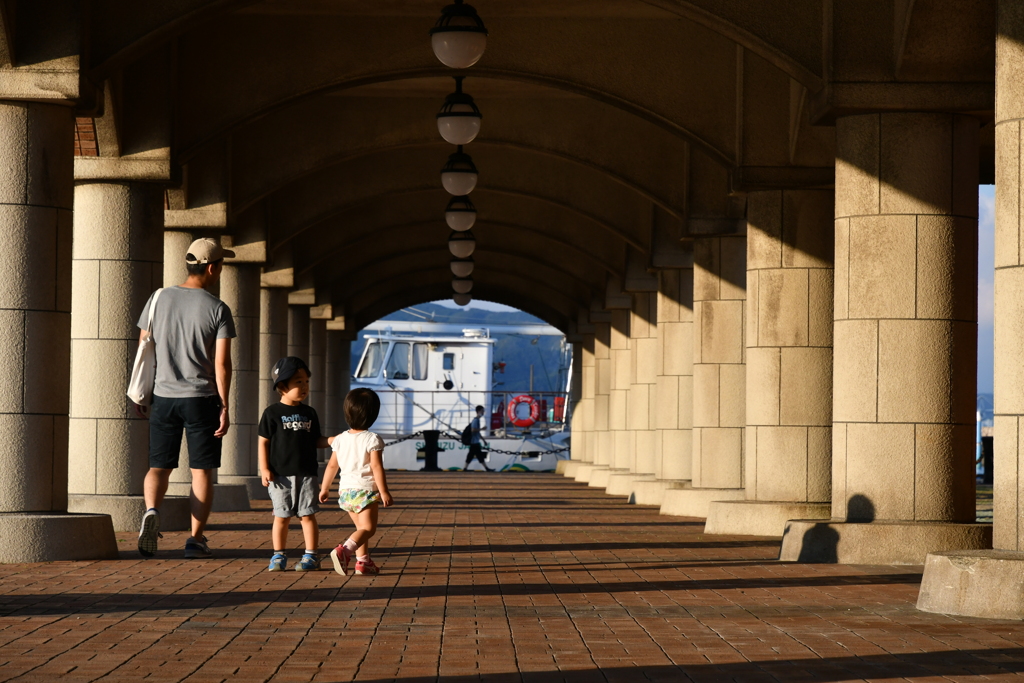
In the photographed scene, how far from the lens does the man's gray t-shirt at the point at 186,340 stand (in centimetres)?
1060

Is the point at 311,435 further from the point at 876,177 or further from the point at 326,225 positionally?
the point at 326,225

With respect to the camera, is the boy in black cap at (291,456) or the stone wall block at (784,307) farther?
the stone wall block at (784,307)

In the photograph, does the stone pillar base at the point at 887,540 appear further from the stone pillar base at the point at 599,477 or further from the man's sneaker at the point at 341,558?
the stone pillar base at the point at 599,477

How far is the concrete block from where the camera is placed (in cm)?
1098

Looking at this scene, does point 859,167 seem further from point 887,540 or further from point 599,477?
point 599,477

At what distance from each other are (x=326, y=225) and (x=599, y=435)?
431 inches

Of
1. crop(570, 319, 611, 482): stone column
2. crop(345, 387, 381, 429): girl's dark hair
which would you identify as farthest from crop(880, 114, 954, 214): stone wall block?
crop(570, 319, 611, 482): stone column

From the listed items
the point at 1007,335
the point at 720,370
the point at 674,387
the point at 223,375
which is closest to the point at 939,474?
the point at 1007,335

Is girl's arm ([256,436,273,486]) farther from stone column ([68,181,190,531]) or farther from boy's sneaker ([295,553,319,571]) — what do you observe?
stone column ([68,181,190,531])

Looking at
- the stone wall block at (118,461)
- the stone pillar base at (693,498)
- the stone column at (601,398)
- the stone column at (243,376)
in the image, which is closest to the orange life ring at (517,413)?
the stone column at (601,398)

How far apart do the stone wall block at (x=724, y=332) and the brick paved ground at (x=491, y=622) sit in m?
6.24

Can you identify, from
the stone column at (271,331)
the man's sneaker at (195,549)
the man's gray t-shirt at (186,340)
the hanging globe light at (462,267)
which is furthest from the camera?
the hanging globe light at (462,267)

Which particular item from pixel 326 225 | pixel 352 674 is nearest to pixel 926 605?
pixel 352 674

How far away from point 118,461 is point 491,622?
6.91 meters
